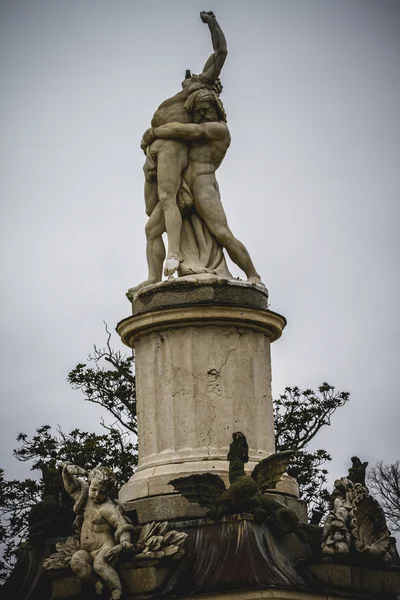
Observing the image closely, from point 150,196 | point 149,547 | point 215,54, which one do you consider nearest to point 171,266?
point 150,196

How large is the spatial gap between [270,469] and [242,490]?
73cm

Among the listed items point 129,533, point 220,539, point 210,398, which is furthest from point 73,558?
point 210,398

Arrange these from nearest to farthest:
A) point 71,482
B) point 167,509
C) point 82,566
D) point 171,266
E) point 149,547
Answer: point 82,566, point 149,547, point 71,482, point 167,509, point 171,266

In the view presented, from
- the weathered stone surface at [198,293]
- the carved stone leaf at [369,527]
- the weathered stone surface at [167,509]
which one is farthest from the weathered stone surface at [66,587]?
the weathered stone surface at [198,293]

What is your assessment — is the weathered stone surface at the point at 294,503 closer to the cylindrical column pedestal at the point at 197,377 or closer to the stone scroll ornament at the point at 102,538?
the cylindrical column pedestal at the point at 197,377

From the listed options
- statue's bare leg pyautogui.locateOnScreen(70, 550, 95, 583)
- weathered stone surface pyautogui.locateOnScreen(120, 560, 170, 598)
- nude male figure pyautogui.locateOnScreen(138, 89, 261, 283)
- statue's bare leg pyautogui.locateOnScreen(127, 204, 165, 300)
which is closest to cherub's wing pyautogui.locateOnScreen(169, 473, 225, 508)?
weathered stone surface pyautogui.locateOnScreen(120, 560, 170, 598)

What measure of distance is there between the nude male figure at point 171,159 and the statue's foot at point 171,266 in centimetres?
21

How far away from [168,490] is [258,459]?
1.26m

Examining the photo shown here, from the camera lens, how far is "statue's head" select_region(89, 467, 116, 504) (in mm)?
15961

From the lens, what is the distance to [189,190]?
18719mm

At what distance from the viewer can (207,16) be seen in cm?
1905

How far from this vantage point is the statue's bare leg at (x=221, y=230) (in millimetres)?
18531

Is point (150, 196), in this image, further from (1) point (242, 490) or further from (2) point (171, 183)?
(1) point (242, 490)

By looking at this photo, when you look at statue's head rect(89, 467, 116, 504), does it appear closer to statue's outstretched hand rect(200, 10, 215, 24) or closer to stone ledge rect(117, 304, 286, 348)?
stone ledge rect(117, 304, 286, 348)
